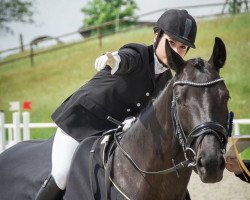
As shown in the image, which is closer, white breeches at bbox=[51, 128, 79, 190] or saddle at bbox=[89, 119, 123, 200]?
saddle at bbox=[89, 119, 123, 200]

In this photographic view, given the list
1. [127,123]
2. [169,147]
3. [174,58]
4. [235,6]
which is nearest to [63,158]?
[127,123]

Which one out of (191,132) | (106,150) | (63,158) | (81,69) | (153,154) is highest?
(191,132)

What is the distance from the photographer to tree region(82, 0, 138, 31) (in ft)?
41.9

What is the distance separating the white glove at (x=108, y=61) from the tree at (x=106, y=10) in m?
9.47

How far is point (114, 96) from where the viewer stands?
324 cm

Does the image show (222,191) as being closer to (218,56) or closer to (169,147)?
(169,147)

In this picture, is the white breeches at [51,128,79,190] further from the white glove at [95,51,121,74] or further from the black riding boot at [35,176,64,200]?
the white glove at [95,51,121,74]

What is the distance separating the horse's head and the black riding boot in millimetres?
1096

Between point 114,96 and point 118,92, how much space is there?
0.14ft

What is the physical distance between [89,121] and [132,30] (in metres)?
9.58

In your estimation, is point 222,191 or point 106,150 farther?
point 222,191

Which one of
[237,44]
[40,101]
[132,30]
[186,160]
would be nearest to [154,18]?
[132,30]

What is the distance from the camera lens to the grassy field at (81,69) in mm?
10414

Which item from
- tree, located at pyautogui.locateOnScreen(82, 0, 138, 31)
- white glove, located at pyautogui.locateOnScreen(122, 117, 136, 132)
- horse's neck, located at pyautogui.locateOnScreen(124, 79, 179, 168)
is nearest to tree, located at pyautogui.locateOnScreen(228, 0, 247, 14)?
tree, located at pyautogui.locateOnScreen(82, 0, 138, 31)
